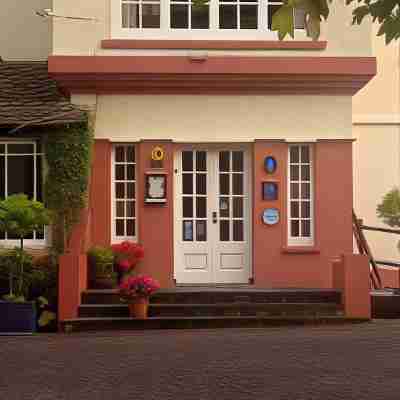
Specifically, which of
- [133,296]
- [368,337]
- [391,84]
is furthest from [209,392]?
[391,84]

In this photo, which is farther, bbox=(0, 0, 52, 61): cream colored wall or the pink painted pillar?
bbox=(0, 0, 52, 61): cream colored wall

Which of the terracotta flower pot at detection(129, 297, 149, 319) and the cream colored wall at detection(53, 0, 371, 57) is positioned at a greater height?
the cream colored wall at detection(53, 0, 371, 57)

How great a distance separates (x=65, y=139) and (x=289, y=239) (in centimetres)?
396

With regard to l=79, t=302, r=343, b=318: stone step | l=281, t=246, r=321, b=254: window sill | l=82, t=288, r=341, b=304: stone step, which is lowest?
l=79, t=302, r=343, b=318: stone step

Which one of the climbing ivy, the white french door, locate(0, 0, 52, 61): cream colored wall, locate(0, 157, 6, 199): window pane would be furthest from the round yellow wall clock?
locate(0, 0, 52, 61): cream colored wall

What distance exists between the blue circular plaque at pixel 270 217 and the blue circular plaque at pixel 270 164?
631 mm

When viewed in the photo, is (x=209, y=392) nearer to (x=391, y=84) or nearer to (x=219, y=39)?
(x=219, y=39)

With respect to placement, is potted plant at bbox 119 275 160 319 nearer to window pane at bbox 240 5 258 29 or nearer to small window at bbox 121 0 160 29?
small window at bbox 121 0 160 29

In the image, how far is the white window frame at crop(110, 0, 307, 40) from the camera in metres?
15.9

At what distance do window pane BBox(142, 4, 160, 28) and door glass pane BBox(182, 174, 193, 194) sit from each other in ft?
8.13

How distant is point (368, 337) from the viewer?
42.3 feet

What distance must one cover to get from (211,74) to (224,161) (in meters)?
1.54

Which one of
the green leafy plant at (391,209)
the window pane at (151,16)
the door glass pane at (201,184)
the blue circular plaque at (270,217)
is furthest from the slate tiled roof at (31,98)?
the green leafy plant at (391,209)

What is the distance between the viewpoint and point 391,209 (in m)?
18.7
